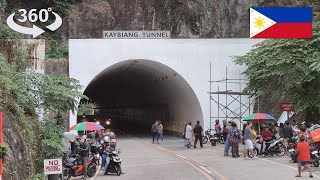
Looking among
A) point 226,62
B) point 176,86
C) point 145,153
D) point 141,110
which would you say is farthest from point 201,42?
point 141,110

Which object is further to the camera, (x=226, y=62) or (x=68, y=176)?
(x=226, y=62)

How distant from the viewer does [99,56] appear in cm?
3000

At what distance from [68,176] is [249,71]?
15.3m

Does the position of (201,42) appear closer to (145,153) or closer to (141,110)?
(145,153)

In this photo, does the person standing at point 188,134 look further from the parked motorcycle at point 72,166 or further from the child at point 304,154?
the child at point 304,154

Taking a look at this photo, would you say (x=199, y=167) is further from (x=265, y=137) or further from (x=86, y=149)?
(x=265, y=137)

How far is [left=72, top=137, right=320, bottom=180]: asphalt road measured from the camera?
Result: 15891 millimetres

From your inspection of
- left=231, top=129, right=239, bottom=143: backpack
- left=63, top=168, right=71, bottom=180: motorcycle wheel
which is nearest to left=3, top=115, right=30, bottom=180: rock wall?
left=63, top=168, right=71, bottom=180: motorcycle wheel

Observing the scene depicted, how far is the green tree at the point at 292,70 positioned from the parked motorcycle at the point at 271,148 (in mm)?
4075

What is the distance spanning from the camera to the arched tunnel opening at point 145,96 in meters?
32.7

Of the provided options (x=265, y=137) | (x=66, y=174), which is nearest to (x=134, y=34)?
(x=265, y=137)

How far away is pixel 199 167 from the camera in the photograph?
18344mm

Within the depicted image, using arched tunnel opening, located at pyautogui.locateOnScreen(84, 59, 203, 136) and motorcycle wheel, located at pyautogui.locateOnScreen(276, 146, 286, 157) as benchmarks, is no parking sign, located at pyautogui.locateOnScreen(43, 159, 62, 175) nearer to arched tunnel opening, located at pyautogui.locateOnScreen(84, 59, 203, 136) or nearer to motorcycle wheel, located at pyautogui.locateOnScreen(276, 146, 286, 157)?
motorcycle wheel, located at pyautogui.locateOnScreen(276, 146, 286, 157)

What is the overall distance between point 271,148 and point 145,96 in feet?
86.2
